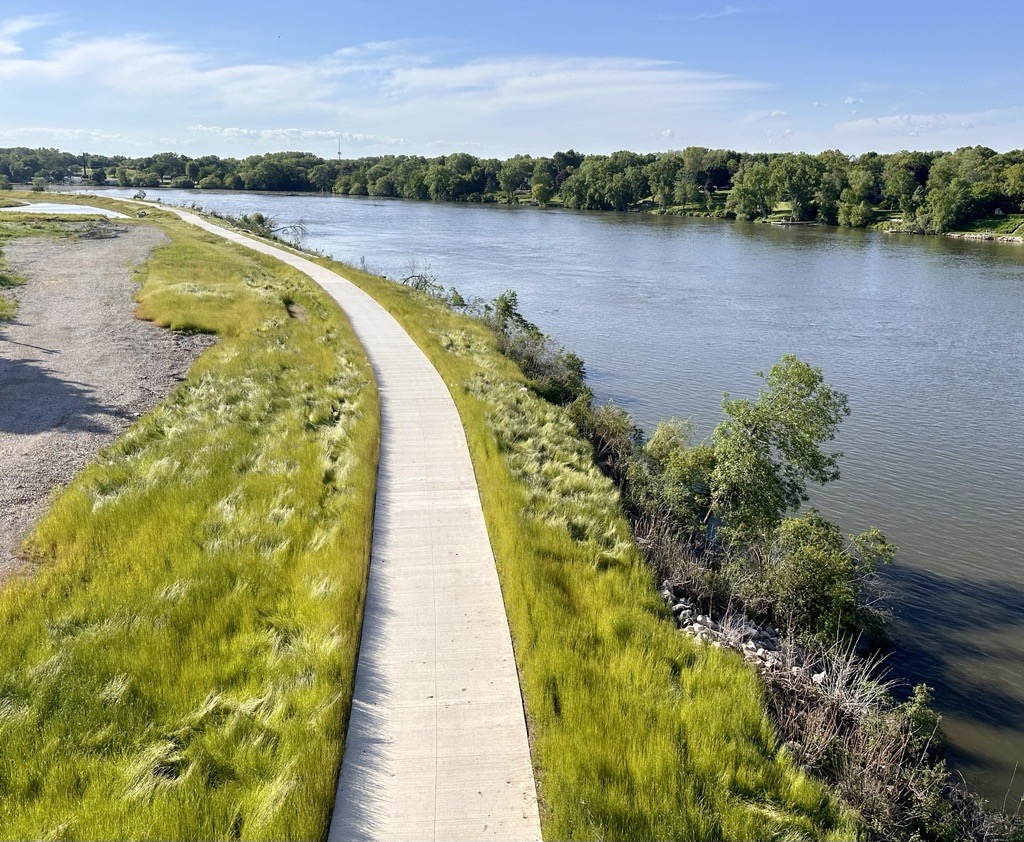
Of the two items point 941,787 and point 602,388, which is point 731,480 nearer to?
point 941,787

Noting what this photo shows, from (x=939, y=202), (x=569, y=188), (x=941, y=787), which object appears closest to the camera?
(x=941, y=787)

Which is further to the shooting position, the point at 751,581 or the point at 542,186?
the point at 542,186

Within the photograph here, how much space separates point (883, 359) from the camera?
2827cm

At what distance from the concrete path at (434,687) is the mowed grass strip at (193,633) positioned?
0.84 feet

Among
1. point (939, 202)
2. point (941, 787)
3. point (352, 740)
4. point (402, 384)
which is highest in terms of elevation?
point (939, 202)

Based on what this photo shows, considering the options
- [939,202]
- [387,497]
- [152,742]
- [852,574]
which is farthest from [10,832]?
[939,202]

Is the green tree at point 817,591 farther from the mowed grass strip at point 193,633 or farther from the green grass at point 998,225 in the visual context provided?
the green grass at point 998,225

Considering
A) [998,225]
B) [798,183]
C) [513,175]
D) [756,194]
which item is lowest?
[998,225]

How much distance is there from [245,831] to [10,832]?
154 cm

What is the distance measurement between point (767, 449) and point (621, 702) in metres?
7.52

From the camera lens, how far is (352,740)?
6.07 meters

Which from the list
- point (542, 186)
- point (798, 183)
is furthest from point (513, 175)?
point (798, 183)

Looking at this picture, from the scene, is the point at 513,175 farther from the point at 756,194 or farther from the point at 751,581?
the point at 751,581

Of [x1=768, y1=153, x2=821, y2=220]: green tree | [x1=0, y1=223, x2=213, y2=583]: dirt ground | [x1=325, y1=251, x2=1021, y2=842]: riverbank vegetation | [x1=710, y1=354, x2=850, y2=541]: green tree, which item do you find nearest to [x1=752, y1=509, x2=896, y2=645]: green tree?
[x1=325, y1=251, x2=1021, y2=842]: riverbank vegetation
